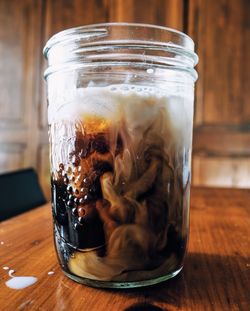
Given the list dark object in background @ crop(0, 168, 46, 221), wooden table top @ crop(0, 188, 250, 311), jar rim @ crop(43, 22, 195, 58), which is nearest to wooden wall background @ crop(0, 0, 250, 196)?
dark object in background @ crop(0, 168, 46, 221)

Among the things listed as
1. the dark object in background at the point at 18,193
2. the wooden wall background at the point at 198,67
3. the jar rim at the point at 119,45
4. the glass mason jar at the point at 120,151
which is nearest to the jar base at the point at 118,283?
the glass mason jar at the point at 120,151

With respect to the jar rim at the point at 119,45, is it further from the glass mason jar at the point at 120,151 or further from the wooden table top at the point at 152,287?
the wooden table top at the point at 152,287

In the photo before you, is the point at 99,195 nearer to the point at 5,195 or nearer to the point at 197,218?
the point at 197,218

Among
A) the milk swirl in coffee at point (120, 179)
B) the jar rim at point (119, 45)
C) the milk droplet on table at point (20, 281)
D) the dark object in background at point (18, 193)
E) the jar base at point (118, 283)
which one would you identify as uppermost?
the jar rim at point (119, 45)

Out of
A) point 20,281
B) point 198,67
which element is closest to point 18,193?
point 20,281

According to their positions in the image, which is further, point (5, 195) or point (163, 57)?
point (5, 195)

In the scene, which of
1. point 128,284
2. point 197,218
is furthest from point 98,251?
point 197,218

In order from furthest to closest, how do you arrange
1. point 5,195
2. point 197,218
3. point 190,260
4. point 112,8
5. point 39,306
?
point 112,8 < point 5,195 < point 197,218 < point 190,260 < point 39,306
